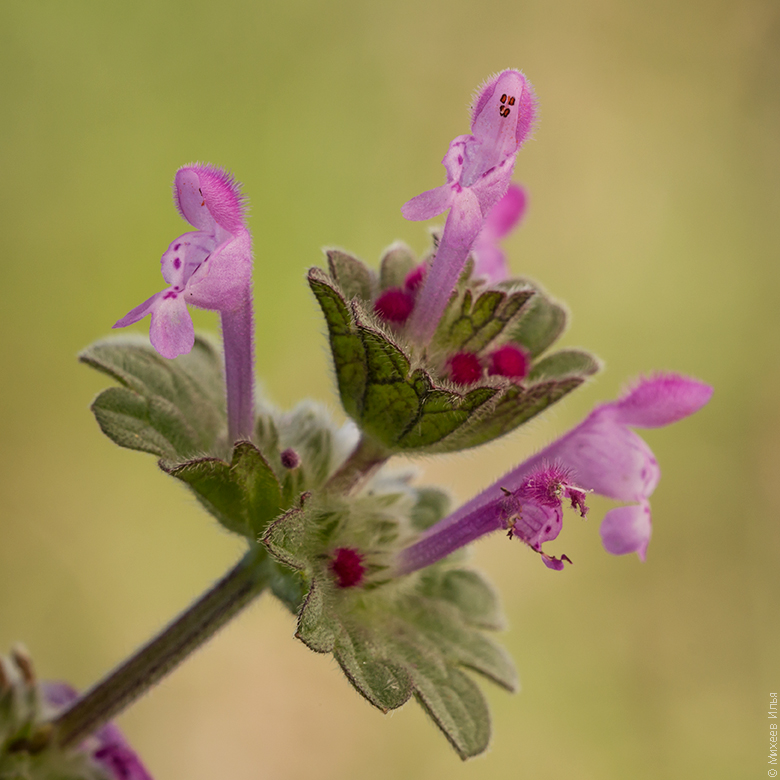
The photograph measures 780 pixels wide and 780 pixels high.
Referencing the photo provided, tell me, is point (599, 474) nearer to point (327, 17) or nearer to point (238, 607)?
point (238, 607)

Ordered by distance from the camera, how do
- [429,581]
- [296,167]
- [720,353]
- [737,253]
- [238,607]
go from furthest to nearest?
[737,253]
[720,353]
[296,167]
[429,581]
[238,607]

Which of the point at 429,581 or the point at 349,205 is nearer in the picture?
the point at 429,581

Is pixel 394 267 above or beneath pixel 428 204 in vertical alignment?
beneath

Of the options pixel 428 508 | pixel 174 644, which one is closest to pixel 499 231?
pixel 428 508

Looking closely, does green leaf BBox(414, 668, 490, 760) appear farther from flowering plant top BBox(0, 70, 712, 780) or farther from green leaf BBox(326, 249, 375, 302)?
green leaf BBox(326, 249, 375, 302)

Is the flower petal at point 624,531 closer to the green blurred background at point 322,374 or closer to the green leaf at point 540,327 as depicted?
the green leaf at point 540,327

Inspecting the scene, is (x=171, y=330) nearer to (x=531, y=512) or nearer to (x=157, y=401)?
(x=157, y=401)

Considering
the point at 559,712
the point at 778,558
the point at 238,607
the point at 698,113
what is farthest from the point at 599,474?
the point at 698,113
